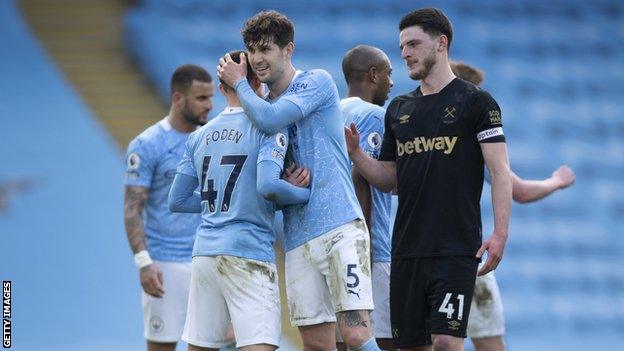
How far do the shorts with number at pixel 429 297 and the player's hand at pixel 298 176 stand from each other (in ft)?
2.12

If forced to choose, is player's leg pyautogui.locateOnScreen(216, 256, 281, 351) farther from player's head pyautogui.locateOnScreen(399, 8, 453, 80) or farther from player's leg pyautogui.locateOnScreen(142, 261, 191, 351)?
player's leg pyautogui.locateOnScreen(142, 261, 191, 351)

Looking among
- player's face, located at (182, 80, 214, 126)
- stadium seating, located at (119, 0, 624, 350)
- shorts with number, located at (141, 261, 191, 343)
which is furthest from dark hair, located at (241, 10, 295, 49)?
stadium seating, located at (119, 0, 624, 350)

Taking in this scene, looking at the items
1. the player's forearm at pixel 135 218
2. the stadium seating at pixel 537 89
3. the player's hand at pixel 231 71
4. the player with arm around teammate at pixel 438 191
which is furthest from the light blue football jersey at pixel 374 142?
the stadium seating at pixel 537 89

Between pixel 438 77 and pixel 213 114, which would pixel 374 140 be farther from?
pixel 213 114

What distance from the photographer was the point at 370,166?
A: 593 centimetres

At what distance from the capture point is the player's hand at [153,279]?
7305 millimetres

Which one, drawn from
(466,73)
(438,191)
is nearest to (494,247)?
(438,191)

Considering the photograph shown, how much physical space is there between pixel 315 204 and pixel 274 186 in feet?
0.94

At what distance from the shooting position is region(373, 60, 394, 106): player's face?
646cm

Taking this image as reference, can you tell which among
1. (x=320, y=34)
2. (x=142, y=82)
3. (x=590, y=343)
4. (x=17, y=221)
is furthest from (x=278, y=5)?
(x=590, y=343)

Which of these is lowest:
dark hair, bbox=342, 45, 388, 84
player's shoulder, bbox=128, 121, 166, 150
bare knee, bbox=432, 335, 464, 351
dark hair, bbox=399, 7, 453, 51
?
bare knee, bbox=432, 335, 464, 351

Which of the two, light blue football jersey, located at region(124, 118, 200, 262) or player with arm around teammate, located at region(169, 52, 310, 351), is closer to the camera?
player with arm around teammate, located at region(169, 52, 310, 351)

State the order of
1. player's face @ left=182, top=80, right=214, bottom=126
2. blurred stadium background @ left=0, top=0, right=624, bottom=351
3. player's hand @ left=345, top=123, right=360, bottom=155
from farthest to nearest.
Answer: blurred stadium background @ left=0, top=0, right=624, bottom=351
player's face @ left=182, top=80, right=214, bottom=126
player's hand @ left=345, top=123, right=360, bottom=155

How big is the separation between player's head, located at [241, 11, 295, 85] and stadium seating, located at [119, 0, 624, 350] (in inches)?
334
